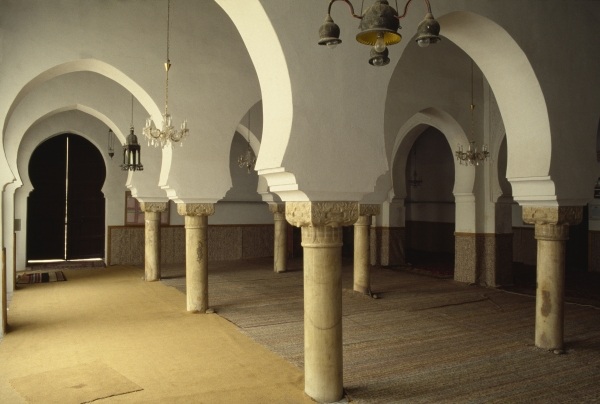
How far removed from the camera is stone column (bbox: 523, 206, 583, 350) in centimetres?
620

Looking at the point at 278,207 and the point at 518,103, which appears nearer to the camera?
the point at 518,103

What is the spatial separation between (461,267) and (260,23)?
30.0 ft

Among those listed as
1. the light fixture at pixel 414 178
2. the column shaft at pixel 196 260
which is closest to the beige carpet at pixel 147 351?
the column shaft at pixel 196 260

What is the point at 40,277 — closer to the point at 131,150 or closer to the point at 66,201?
the point at 66,201

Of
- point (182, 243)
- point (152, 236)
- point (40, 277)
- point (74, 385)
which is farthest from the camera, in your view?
point (182, 243)

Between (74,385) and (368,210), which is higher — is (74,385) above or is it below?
below

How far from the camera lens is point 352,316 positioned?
8.05 meters

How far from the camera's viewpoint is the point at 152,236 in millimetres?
11586

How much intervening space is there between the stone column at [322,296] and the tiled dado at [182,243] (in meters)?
12.2

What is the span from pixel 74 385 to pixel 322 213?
3.08 m

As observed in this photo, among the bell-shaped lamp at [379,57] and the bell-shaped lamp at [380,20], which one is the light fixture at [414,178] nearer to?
the bell-shaped lamp at [379,57]

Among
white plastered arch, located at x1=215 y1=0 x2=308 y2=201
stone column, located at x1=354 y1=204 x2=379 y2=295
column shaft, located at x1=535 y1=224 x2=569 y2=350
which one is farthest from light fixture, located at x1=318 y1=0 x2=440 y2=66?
stone column, located at x1=354 y1=204 x2=379 y2=295

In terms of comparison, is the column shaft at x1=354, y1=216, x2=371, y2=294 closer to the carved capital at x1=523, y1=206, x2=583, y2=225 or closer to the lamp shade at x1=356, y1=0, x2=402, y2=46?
the carved capital at x1=523, y1=206, x2=583, y2=225

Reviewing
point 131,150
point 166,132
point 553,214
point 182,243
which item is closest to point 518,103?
point 553,214
